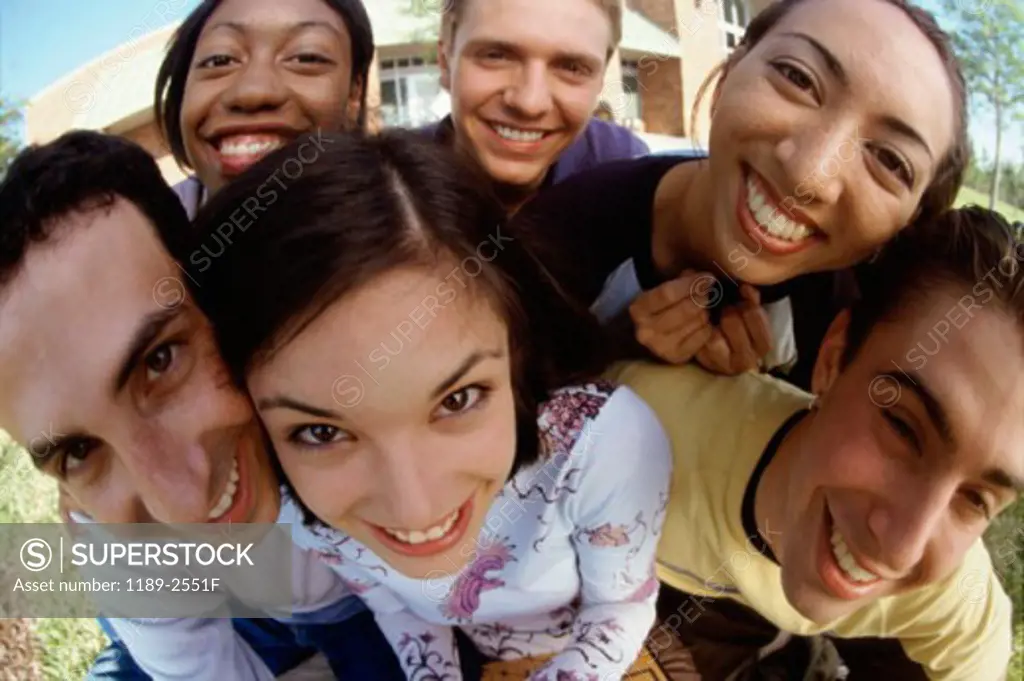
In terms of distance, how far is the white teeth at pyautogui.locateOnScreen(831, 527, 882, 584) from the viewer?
1.88 ft

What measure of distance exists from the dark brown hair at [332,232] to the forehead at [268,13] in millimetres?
137

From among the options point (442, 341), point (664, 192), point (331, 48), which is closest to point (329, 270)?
point (442, 341)

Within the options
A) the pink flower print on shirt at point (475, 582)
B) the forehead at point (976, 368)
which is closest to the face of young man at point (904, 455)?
the forehead at point (976, 368)

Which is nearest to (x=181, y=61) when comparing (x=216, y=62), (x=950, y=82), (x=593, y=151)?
(x=216, y=62)

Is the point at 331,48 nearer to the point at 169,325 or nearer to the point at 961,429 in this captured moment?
the point at 169,325

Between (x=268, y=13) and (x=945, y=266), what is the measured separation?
527 mm

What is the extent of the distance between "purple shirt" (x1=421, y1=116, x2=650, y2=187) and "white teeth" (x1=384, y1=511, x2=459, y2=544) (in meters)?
0.34

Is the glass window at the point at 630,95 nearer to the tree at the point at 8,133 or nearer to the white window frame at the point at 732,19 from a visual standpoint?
the white window frame at the point at 732,19

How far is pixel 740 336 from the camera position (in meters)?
0.63

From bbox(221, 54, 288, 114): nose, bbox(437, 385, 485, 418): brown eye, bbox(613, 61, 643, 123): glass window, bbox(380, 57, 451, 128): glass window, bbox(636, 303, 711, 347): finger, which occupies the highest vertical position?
bbox(221, 54, 288, 114): nose

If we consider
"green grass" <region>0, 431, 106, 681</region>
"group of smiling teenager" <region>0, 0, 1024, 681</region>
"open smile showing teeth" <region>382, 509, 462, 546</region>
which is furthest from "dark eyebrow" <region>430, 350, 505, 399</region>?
"green grass" <region>0, 431, 106, 681</region>

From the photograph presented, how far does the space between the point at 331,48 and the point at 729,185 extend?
1.08ft

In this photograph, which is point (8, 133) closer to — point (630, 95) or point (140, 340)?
point (140, 340)

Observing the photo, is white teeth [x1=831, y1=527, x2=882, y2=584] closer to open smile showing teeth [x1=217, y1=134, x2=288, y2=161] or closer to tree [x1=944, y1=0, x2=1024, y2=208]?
tree [x1=944, y1=0, x2=1024, y2=208]
